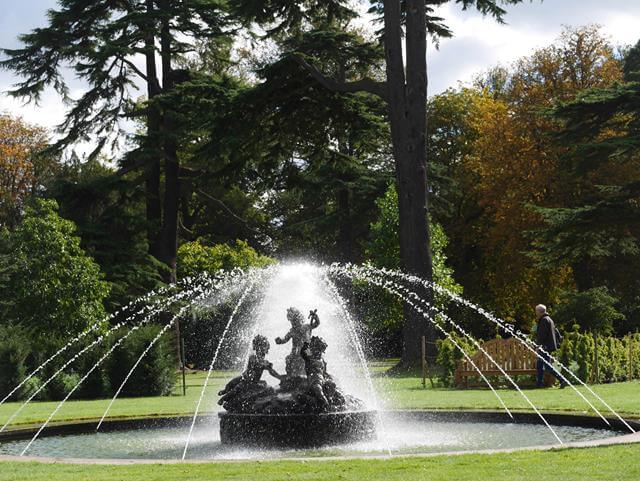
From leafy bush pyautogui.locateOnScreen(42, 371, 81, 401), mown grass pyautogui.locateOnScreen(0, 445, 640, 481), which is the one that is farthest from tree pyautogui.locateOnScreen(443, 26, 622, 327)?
mown grass pyautogui.locateOnScreen(0, 445, 640, 481)

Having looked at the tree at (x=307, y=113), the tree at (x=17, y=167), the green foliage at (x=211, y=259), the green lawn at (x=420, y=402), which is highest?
the tree at (x=17, y=167)

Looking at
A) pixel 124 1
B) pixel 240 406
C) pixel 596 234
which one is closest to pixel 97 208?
pixel 124 1

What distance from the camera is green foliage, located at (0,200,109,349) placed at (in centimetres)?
2836

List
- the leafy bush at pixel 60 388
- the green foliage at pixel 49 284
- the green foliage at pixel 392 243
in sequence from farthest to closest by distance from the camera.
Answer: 1. the green foliage at pixel 392 243
2. the green foliage at pixel 49 284
3. the leafy bush at pixel 60 388

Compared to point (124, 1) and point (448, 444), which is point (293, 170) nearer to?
point (124, 1)

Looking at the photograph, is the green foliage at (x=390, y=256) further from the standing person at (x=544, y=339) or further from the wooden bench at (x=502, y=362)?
the standing person at (x=544, y=339)

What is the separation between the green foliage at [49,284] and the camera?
1117 inches

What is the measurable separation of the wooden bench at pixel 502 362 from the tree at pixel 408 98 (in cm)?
387

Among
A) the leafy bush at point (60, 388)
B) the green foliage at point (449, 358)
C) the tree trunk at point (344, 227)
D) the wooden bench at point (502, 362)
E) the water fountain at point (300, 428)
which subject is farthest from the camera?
the tree trunk at point (344, 227)

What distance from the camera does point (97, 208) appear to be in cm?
3616

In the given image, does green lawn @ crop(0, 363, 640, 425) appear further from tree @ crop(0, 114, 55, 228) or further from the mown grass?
tree @ crop(0, 114, 55, 228)

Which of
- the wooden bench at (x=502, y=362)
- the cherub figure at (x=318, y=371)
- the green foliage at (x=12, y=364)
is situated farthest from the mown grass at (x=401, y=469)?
the green foliage at (x=12, y=364)

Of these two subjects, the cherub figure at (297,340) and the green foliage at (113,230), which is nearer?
the cherub figure at (297,340)

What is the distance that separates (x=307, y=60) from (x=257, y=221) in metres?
29.6
